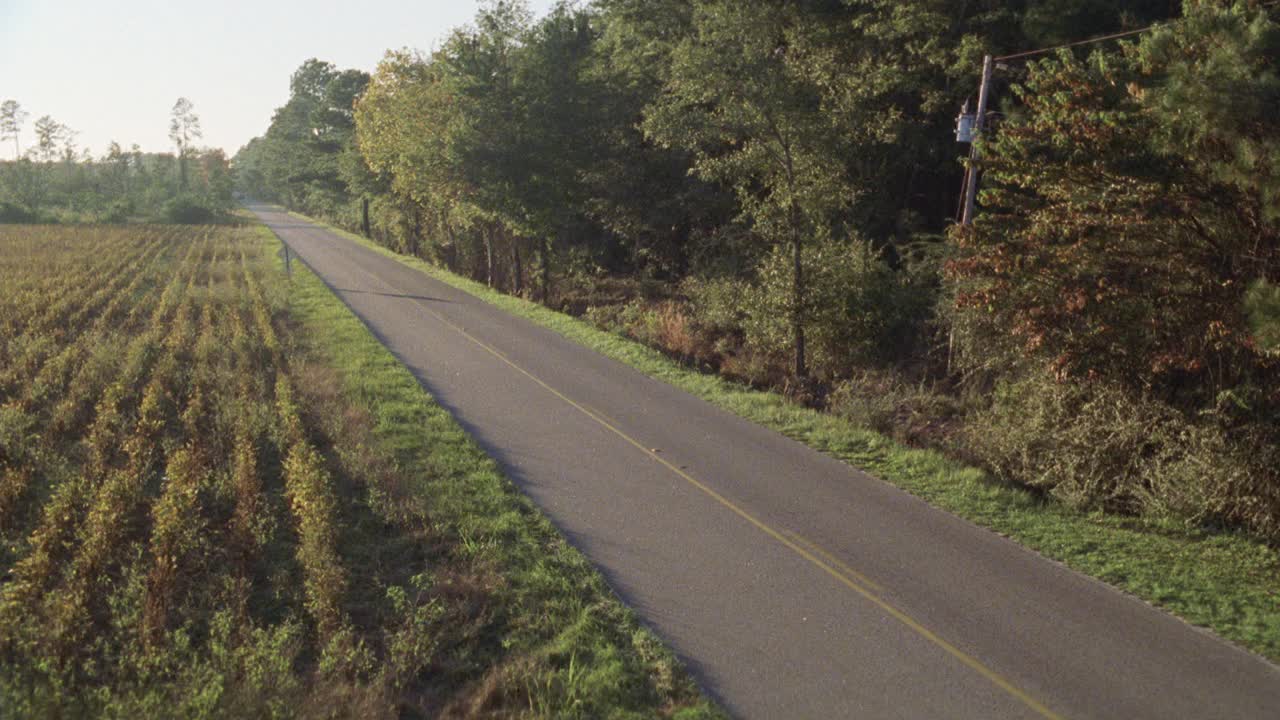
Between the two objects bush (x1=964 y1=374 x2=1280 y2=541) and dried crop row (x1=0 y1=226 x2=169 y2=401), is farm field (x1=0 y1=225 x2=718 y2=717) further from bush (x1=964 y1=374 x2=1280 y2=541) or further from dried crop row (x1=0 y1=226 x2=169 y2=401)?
bush (x1=964 y1=374 x2=1280 y2=541)

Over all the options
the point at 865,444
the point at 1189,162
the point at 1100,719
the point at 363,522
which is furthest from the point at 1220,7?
the point at 363,522

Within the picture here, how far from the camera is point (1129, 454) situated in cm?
960

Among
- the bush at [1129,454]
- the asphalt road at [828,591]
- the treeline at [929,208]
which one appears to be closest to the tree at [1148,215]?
the treeline at [929,208]

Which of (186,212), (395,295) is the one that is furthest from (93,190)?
(395,295)

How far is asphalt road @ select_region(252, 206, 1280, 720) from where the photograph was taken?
5793mm

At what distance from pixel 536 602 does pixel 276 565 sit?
8.20 feet

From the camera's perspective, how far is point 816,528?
870 cm

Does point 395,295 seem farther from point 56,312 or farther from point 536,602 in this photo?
point 536,602

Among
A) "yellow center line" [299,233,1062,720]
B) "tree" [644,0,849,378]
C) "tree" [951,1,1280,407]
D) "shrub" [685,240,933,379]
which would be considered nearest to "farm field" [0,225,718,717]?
"yellow center line" [299,233,1062,720]

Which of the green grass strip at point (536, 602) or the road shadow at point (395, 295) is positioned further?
the road shadow at point (395, 295)

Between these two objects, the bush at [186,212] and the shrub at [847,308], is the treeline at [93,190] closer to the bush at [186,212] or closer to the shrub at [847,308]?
the bush at [186,212]

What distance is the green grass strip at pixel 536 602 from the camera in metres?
5.63

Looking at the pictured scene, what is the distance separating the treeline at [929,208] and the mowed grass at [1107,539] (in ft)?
1.38

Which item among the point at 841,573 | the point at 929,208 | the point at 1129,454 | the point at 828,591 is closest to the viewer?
the point at 828,591
